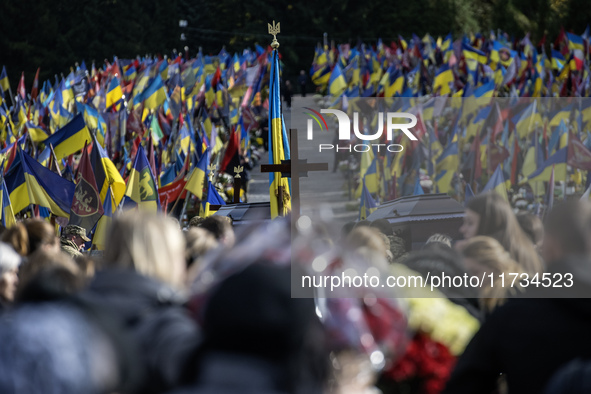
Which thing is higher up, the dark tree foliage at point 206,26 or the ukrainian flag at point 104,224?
the dark tree foliage at point 206,26

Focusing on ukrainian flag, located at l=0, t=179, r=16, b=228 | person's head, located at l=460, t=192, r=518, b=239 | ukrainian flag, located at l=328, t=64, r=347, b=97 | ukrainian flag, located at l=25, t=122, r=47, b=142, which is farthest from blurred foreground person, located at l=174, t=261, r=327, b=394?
ukrainian flag, located at l=328, t=64, r=347, b=97

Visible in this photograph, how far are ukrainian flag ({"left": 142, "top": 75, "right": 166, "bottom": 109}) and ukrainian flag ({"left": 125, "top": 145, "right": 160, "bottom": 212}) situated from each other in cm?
1099

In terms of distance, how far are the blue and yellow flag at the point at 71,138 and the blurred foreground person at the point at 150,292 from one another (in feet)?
33.0

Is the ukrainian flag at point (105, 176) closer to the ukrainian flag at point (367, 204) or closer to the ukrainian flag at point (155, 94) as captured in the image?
the ukrainian flag at point (367, 204)

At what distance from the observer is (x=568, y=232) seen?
2984 millimetres

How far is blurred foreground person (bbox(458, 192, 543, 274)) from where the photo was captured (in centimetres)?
401

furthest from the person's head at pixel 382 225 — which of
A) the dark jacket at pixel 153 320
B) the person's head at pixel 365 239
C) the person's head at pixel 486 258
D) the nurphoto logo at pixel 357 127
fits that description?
the dark jacket at pixel 153 320

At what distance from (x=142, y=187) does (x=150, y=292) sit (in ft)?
27.4

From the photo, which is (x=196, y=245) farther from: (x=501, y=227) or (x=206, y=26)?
(x=206, y=26)

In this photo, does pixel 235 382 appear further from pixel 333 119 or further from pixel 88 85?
pixel 88 85

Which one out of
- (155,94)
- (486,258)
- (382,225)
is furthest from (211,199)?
(155,94)

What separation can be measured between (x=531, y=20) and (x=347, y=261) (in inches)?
1645

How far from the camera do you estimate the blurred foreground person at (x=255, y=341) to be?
2.30m

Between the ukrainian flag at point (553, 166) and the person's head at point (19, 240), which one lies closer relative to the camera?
the person's head at point (19, 240)
